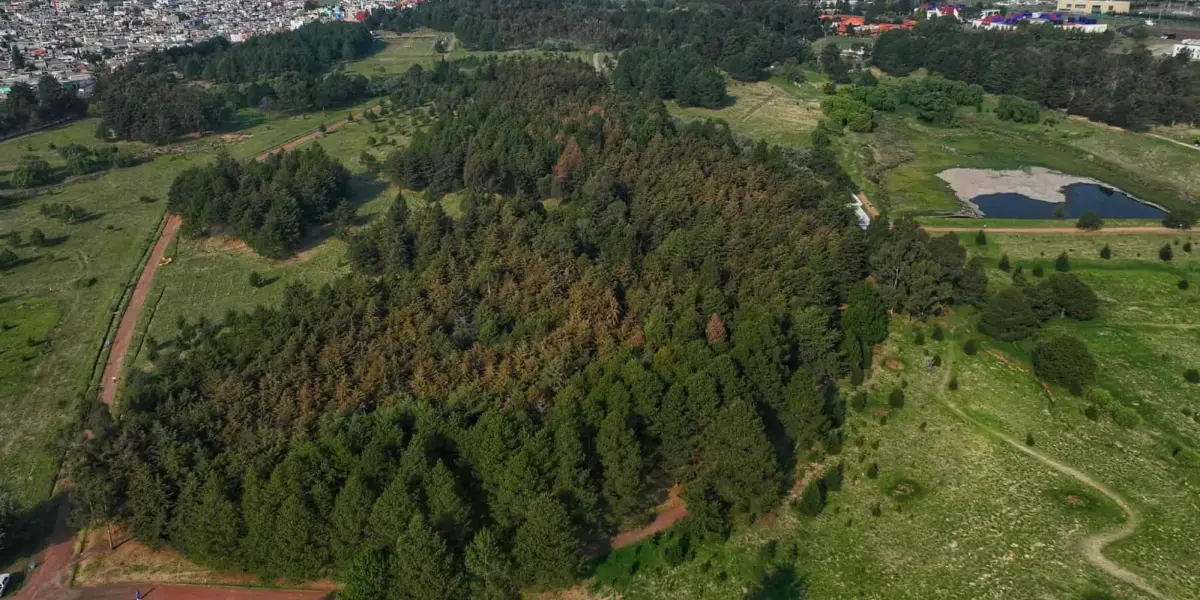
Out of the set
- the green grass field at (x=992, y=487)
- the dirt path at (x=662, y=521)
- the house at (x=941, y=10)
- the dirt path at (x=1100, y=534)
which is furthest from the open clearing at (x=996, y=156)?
the house at (x=941, y=10)

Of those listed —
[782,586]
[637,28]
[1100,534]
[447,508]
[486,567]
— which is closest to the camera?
[486,567]

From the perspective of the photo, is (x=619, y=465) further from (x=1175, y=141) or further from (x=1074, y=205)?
(x=1175, y=141)

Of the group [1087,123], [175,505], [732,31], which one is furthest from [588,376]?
[732,31]

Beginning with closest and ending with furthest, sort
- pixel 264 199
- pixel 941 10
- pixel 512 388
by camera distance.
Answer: pixel 512 388 < pixel 264 199 < pixel 941 10

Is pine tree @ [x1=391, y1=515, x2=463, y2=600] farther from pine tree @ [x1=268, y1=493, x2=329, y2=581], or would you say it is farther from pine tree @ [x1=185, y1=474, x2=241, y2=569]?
pine tree @ [x1=185, y1=474, x2=241, y2=569]

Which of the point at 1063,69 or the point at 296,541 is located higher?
the point at 1063,69

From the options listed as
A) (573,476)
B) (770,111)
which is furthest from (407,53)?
(573,476)

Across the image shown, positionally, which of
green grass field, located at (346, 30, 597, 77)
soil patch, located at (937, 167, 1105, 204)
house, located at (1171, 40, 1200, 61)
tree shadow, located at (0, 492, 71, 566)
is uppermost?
green grass field, located at (346, 30, 597, 77)

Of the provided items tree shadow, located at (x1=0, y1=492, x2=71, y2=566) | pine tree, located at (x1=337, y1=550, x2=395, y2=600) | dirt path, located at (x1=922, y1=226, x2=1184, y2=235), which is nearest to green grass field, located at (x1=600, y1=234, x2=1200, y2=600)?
pine tree, located at (x1=337, y1=550, x2=395, y2=600)
